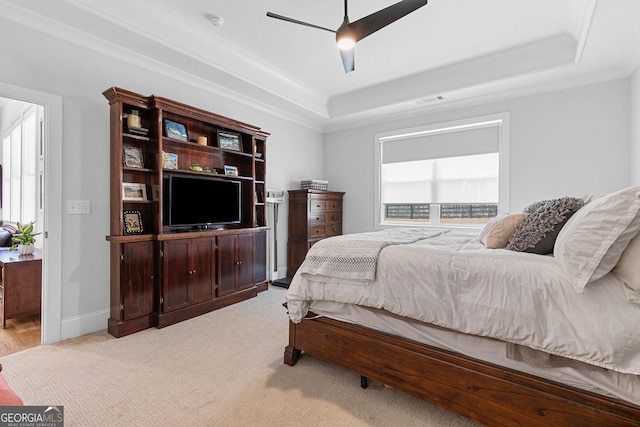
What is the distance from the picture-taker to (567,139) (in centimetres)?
367

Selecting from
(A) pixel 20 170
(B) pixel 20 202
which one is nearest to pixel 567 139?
(A) pixel 20 170

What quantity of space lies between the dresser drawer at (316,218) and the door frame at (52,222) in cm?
303

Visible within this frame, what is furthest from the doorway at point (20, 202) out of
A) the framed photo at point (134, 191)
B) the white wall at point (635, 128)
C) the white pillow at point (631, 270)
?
the white wall at point (635, 128)

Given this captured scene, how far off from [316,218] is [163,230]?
2352 millimetres

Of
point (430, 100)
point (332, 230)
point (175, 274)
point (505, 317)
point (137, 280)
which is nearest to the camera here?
point (505, 317)

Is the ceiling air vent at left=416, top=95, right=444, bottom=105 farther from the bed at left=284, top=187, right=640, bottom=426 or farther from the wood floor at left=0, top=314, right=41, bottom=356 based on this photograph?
the wood floor at left=0, top=314, right=41, bottom=356

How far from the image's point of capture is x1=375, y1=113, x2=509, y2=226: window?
421 centimetres

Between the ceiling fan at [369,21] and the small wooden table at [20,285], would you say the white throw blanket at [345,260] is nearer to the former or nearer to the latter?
the ceiling fan at [369,21]

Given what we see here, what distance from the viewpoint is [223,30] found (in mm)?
3113

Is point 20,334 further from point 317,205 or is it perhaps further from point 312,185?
point 312,185

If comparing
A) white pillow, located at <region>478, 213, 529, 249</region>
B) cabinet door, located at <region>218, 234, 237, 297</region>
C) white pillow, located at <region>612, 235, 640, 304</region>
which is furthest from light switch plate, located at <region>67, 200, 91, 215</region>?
white pillow, located at <region>612, 235, 640, 304</region>

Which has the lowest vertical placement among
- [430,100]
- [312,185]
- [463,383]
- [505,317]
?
[463,383]

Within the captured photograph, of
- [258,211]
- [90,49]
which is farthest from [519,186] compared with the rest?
[90,49]

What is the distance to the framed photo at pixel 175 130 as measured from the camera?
10.4 feet
